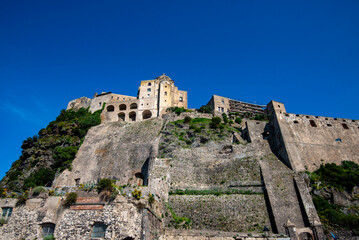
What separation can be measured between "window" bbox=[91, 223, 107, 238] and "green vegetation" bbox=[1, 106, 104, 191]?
23219mm

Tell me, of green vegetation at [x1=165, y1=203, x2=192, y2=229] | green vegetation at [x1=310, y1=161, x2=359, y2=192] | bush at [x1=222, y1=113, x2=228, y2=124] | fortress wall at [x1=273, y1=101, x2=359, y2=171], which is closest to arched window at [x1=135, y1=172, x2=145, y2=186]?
green vegetation at [x1=165, y1=203, x2=192, y2=229]

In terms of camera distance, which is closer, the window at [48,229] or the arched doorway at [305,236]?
the window at [48,229]

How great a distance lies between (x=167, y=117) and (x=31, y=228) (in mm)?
33703

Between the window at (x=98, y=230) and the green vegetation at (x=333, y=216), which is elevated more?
the green vegetation at (x=333, y=216)

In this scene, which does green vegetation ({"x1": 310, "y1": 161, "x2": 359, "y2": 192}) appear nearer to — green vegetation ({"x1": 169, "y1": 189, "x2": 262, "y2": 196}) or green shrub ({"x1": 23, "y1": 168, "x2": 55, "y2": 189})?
green vegetation ({"x1": 169, "y1": 189, "x2": 262, "y2": 196})

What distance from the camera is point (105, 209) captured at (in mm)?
17859

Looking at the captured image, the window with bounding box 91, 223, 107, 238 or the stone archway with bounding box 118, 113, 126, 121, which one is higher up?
the stone archway with bounding box 118, 113, 126, 121

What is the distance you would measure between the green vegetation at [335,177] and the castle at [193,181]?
1432 millimetres

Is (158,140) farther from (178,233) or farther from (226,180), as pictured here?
(178,233)

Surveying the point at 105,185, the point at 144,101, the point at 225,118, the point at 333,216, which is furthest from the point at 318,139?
the point at 144,101

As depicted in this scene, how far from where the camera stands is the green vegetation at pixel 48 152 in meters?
38.8

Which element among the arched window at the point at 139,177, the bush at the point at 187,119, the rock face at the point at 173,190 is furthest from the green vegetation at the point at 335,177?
the arched window at the point at 139,177

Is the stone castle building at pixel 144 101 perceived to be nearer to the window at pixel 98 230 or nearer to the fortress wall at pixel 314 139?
the fortress wall at pixel 314 139

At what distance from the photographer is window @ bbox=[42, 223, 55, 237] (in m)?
18.1
